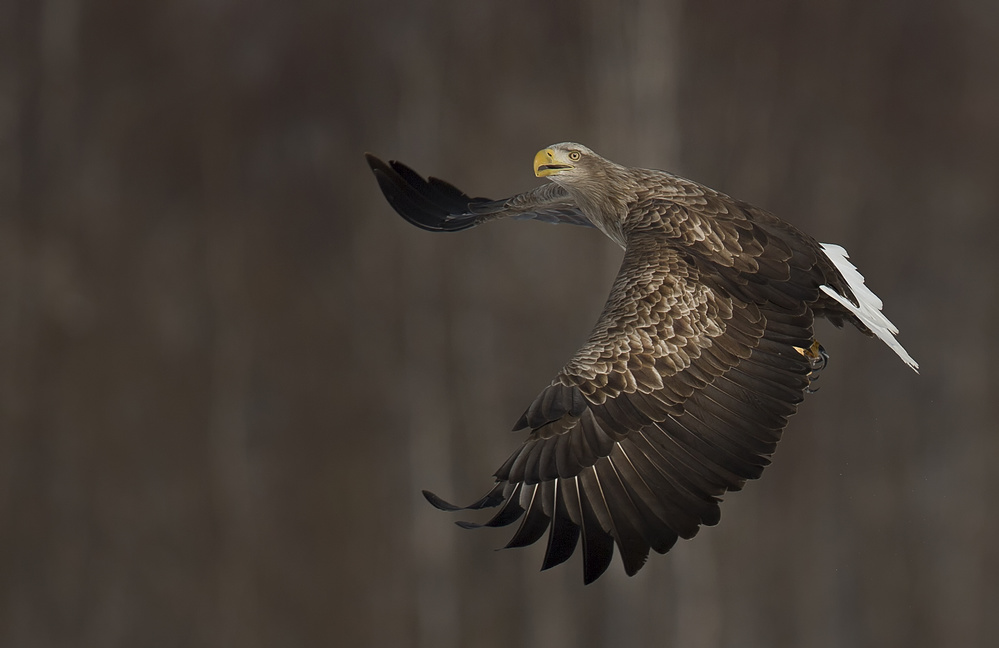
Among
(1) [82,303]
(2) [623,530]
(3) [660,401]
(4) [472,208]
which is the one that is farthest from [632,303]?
(1) [82,303]

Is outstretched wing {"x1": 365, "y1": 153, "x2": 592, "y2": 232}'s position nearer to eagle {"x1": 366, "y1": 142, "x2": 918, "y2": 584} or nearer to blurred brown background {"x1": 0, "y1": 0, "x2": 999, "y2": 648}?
eagle {"x1": 366, "y1": 142, "x2": 918, "y2": 584}

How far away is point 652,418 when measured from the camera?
292cm

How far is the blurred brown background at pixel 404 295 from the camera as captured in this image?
648cm

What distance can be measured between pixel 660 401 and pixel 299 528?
13.0 feet

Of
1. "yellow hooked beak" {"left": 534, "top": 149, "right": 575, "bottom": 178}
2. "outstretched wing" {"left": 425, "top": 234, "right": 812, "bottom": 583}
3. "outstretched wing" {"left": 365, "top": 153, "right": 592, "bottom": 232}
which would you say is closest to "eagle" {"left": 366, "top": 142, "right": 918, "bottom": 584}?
"outstretched wing" {"left": 425, "top": 234, "right": 812, "bottom": 583}

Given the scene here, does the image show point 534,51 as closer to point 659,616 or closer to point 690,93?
point 690,93

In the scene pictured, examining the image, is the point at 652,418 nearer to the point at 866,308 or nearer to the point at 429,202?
the point at 866,308

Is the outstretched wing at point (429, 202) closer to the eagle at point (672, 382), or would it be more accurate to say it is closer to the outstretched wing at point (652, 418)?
the eagle at point (672, 382)

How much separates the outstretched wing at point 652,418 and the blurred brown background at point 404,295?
330 cm

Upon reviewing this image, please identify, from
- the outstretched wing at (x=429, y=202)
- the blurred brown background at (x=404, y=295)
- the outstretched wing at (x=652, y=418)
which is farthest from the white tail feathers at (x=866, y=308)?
the blurred brown background at (x=404, y=295)

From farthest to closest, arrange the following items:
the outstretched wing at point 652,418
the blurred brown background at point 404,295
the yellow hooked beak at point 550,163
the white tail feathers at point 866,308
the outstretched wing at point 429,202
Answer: the blurred brown background at point 404,295 < the outstretched wing at point 429,202 < the yellow hooked beak at point 550,163 < the white tail feathers at point 866,308 < the outstretched wing at point 652,418

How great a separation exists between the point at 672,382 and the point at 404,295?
3.71m

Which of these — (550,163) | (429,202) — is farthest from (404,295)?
(550,163)

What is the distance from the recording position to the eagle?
2809mm
